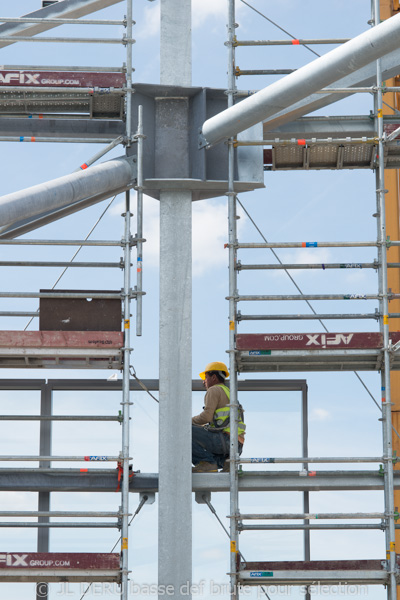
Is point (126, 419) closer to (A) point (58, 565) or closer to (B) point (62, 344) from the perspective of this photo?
(B) point (62, 344)

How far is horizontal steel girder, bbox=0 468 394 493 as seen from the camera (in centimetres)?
1007

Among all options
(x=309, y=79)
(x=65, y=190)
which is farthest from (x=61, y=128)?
(x=309, y=79)

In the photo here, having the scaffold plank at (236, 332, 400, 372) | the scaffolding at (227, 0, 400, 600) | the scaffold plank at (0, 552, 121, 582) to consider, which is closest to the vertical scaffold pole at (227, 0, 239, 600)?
the scaffolding at (227, 0, 400, 600)

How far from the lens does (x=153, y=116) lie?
11.0m

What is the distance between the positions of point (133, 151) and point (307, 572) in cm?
463

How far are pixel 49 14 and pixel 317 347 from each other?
16.5ft

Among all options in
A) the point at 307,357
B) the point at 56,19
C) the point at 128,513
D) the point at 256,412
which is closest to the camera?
the point at 128,513

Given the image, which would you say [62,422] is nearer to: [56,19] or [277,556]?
[277,556]

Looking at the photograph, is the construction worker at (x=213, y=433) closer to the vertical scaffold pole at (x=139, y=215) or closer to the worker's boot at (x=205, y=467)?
the worker's boot at (x=205, y=467)

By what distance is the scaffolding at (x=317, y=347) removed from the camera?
9.90 m

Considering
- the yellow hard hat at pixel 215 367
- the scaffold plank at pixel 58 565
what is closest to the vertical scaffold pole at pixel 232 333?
the yellow hard hat at pixel 215 367

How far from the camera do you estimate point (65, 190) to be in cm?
1005

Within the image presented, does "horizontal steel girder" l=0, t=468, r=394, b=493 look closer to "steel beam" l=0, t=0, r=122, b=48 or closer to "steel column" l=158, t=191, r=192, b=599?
"steel column" l=158, t=191, r=192, b=599

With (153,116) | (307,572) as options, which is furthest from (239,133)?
(307,572)
